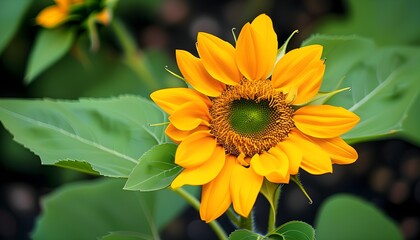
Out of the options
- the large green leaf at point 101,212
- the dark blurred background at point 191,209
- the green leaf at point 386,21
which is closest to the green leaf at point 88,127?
the large green leaf at point 101,212

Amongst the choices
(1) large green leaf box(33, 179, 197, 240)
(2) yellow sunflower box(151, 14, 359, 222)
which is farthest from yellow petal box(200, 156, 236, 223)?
(1) large green leaf box(33, 179, 197, 240)

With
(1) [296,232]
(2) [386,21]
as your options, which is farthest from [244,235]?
(2) [386,21]

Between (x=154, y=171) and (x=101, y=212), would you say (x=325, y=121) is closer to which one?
(x=154, y=171)

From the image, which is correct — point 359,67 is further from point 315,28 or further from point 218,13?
point 218,13

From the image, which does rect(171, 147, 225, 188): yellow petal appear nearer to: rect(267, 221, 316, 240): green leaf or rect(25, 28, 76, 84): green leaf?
rect(267, 221, 316, 240): green leaf

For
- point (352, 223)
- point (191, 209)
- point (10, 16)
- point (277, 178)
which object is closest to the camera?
point (277, 178)

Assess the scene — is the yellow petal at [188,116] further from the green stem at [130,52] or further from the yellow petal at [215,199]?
the green stem at [130,52]
